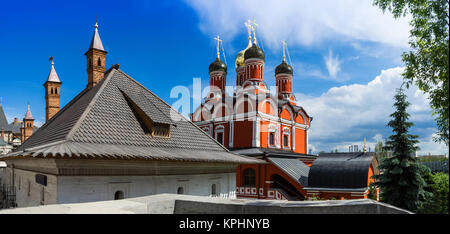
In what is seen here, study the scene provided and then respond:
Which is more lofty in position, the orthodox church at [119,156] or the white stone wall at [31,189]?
the orthodox church at [119,156]

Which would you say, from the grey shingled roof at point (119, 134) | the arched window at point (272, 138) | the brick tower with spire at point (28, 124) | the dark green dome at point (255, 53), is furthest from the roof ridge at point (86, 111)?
the brick tower with spire at point (28, 124)

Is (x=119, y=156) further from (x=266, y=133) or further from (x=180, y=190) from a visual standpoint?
(x=266, y=133)

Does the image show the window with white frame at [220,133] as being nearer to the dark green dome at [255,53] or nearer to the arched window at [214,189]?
the dark green dome at [255,53]

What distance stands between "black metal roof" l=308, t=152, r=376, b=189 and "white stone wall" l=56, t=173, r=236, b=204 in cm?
860

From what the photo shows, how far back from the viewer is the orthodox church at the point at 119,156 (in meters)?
9.05

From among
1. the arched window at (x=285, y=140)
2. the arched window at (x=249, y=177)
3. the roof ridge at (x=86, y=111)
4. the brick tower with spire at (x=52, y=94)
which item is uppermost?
the brick tower with spire at (x=52, y=94)

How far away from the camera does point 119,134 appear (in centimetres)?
1123

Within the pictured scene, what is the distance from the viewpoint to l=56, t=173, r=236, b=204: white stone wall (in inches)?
356

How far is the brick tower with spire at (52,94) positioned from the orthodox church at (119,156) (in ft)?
44.7

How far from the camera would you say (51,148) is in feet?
27.9

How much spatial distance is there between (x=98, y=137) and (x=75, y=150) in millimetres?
1731

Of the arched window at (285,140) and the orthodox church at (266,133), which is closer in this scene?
the orthodox church at (266,133)

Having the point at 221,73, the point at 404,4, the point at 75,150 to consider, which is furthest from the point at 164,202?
the point at 221,73

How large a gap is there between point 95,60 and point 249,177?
14.9 metres
